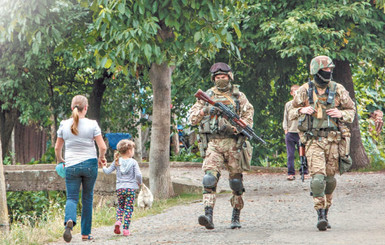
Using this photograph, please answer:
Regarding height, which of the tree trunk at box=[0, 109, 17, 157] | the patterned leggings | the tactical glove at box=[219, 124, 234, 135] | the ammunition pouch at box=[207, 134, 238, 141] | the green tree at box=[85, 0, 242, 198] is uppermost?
the green tree at box=[85, 0, 242, 198]

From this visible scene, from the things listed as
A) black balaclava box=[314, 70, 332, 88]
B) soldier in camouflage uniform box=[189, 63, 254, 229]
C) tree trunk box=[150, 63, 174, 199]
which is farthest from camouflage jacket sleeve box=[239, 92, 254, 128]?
tree trunk box=[150, 63, 174, 199]

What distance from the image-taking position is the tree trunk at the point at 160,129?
40.6ft

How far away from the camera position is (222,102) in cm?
852

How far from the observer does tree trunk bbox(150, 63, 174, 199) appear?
12383mm

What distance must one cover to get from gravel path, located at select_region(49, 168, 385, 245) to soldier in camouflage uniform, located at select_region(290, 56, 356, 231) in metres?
0.55

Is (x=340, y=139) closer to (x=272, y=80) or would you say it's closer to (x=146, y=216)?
(x=146, y=216)

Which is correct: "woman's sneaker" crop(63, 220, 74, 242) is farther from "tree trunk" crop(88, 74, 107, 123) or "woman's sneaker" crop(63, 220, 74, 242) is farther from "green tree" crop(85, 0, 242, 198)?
"tree trunk" crop(88, 74, 107, 123)

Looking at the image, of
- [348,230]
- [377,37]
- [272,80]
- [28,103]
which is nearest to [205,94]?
[348,230]

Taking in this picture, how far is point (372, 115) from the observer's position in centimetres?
2167

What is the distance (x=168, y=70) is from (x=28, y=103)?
8.51m

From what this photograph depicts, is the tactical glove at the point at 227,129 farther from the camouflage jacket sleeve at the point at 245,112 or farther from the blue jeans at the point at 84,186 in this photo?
the blue jeans at the point at 84,186

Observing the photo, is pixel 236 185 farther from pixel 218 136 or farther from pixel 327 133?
pixel 327 133

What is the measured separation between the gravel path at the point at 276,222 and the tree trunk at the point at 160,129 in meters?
0.85

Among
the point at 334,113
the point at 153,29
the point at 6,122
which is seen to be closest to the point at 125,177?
the point at 153,29
